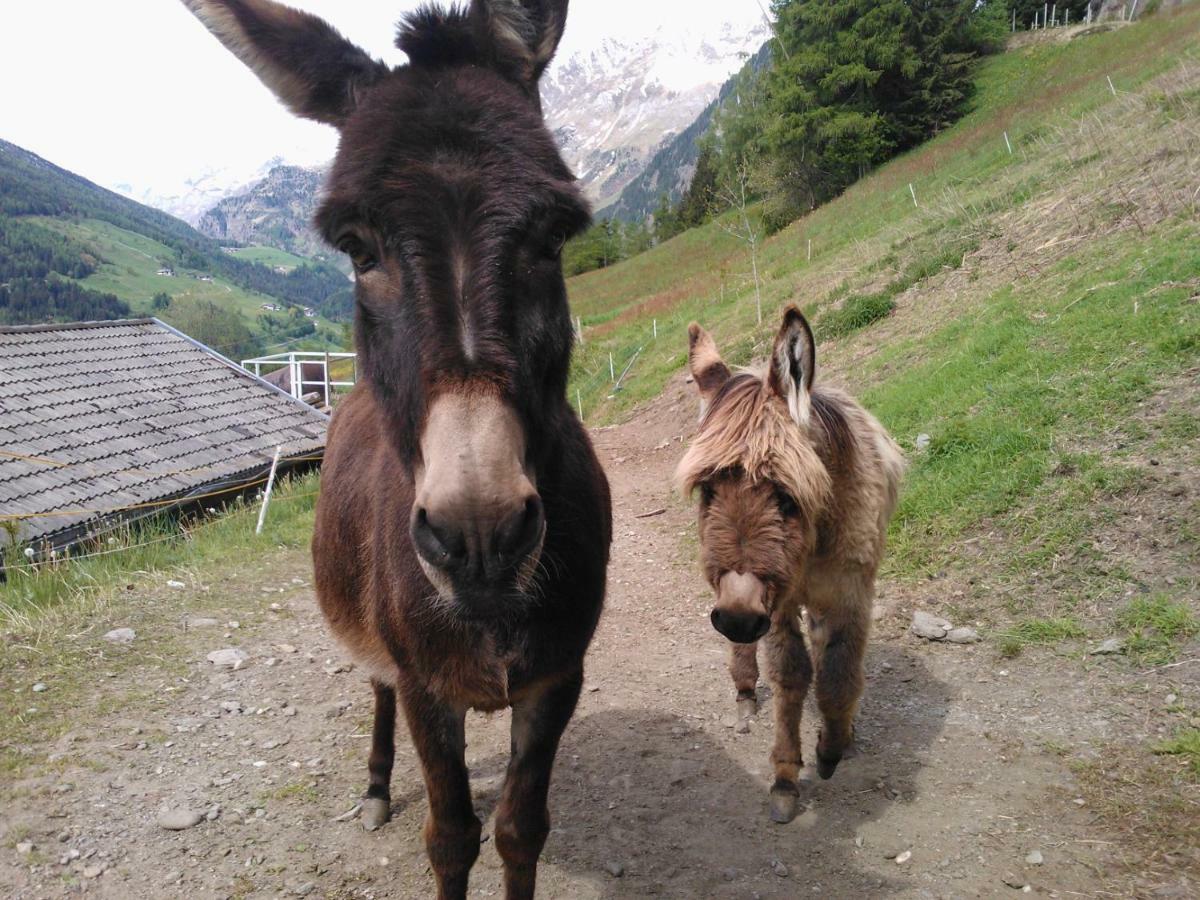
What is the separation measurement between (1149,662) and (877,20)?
40.2 metres

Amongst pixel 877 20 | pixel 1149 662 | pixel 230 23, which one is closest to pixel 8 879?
pixel 230 23

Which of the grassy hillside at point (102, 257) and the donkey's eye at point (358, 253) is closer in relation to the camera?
the donkey's eye at point (358, 253)

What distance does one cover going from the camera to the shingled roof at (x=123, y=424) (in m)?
12.9

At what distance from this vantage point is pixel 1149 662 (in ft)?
13.5

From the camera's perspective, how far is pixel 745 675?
4504mm

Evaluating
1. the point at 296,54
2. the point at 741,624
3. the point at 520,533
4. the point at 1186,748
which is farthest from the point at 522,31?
the point at 1186,748

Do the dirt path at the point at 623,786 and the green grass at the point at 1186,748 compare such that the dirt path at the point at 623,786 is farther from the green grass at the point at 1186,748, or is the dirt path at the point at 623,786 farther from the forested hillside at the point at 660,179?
the forested hillside at the point at 660,179

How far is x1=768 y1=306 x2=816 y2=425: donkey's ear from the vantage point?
327 centimetres

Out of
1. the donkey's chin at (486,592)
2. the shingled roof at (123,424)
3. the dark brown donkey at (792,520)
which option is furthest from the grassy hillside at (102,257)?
the donkey's chin at (486,592)

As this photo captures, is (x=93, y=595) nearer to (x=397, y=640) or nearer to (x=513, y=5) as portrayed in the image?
(x=397, y=640)

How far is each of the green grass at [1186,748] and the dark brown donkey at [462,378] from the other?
2972 mm

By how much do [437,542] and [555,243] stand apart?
927mm

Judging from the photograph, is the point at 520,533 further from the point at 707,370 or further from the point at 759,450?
the point at 707,370

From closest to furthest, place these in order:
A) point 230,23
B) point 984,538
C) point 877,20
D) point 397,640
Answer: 1. point 230,23
2. point 397,640
3. point 984,538
4. point 877,20
